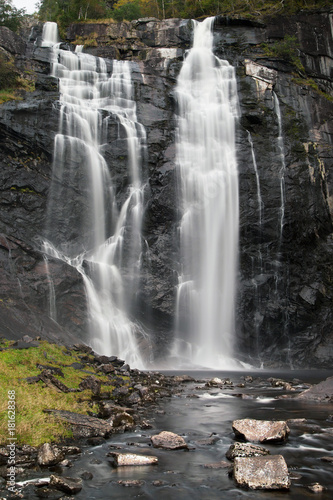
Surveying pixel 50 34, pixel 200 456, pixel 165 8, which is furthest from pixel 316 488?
Result: pixel 165 8

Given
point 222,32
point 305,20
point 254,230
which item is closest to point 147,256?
point 254,230

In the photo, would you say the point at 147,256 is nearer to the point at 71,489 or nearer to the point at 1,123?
the point at 1,123

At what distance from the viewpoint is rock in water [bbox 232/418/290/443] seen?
8016 millimetres

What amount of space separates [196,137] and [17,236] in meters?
16.6

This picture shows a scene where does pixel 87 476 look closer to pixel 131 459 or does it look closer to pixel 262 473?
pixel 131 459

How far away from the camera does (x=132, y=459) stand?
272 inches

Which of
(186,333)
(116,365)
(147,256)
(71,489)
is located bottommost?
(71,489)

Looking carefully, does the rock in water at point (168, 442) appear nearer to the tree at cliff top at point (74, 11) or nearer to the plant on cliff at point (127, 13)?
the tree at cliff top at point (74, 11)

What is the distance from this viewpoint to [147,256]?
28891 mm

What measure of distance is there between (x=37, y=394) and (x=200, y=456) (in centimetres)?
430

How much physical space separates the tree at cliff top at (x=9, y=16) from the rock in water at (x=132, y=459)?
4554cm

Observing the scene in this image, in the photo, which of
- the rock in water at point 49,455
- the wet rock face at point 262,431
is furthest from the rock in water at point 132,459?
the wet rock face at point 262,431

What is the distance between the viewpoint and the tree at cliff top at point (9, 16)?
41.2m

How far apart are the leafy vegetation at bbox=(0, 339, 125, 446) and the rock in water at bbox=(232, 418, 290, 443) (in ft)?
11.7
